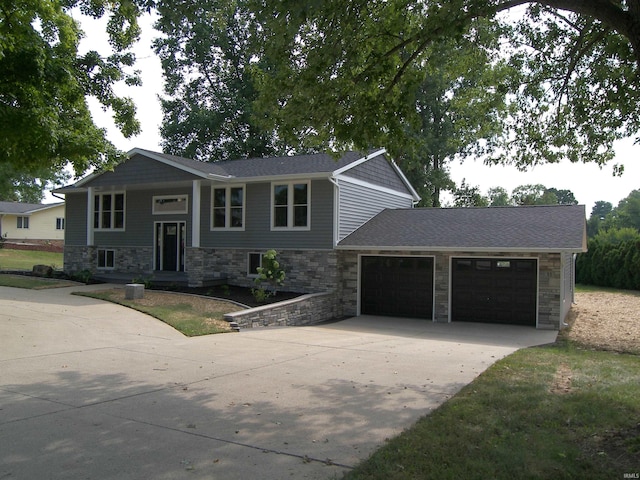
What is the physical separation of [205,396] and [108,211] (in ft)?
62.0

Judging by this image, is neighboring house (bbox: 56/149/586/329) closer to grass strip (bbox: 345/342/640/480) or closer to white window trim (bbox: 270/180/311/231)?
white window trim (bbox: 270/180/311/231)

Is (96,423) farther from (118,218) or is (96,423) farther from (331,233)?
(118,218)

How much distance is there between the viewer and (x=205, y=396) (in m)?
6.51

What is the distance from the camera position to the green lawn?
29372 mm

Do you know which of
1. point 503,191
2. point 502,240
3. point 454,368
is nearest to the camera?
point 454,368

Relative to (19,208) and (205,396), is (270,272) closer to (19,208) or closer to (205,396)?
(205,396)

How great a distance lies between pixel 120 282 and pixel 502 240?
47.7 ft

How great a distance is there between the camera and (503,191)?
6141 cm

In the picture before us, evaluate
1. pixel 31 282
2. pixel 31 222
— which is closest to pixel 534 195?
pixel 31 222

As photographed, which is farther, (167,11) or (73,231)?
(73,231)

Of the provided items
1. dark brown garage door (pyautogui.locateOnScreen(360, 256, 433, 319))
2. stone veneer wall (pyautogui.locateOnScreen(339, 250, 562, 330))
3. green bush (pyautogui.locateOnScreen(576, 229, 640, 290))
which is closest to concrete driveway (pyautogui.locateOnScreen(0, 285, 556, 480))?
stone veneer wall (pyautogui.locateOnScreen(339, 250, 562, 330))

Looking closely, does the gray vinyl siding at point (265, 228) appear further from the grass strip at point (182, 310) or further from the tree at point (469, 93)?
the tree at point (469, 93)

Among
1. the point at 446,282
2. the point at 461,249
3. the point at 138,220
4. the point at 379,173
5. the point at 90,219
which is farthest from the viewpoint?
the point at 90,219

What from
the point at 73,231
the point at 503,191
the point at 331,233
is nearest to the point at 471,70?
the point at 331,233
